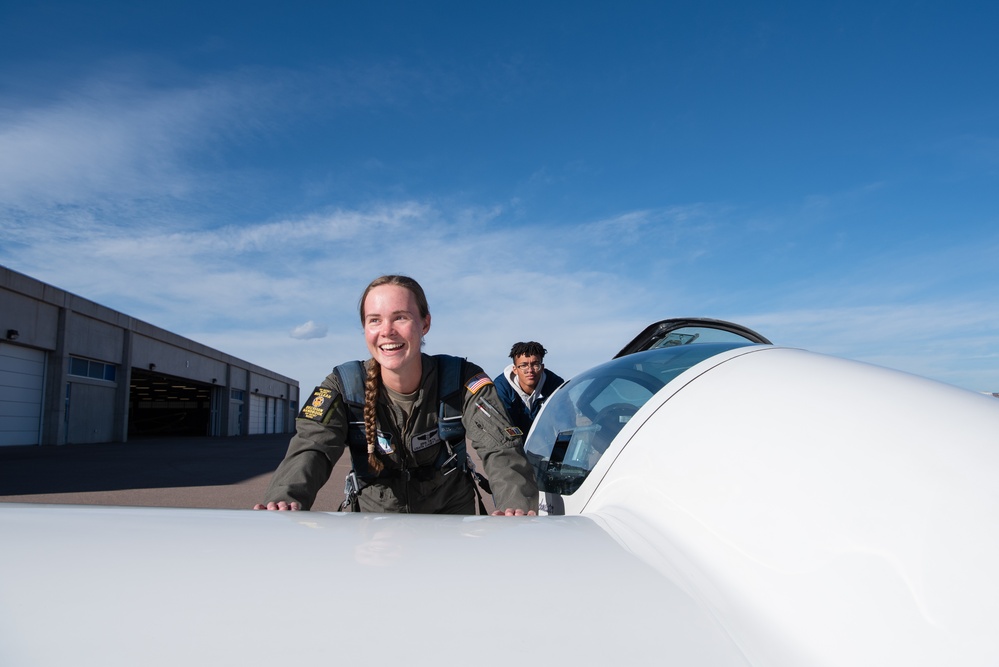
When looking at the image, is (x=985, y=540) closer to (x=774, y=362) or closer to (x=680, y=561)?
(x=680, y=561)

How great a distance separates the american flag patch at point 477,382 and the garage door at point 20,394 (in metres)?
20.5

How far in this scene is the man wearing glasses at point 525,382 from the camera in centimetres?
512

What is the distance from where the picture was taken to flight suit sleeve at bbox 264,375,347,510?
6.75ft

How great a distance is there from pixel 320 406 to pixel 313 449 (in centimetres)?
16

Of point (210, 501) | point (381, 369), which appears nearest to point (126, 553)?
point (381, 369)

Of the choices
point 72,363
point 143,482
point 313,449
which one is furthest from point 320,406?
point 72,363

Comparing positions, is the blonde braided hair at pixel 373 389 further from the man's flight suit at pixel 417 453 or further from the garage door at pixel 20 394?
the garage door at pixel 20 394

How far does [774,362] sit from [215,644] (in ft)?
3.56

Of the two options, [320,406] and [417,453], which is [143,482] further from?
[320,406]

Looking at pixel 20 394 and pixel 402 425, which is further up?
pixel 20 394

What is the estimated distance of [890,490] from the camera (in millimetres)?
809

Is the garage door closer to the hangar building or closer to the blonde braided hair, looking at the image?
the hangar building

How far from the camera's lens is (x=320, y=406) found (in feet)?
7.35

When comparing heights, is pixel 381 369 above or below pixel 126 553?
above
